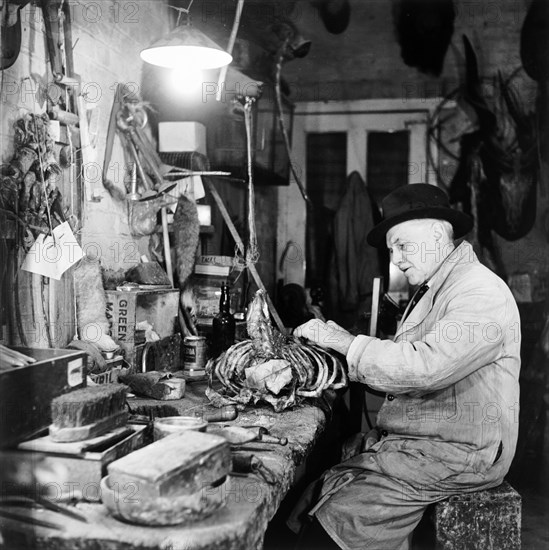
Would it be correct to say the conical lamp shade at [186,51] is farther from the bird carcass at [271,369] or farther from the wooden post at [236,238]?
the bird carcass at [271,369]

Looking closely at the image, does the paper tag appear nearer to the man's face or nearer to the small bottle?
the man's face

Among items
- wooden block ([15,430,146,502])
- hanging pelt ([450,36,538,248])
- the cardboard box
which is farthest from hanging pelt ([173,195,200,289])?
hanging pelt ([450,36,538,248])

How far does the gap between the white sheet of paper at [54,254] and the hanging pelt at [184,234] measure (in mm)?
1344

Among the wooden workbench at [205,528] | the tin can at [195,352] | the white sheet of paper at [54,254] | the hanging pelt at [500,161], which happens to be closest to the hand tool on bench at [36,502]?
the wooden workbench at [205,528]

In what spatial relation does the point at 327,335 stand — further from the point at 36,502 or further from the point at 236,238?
the point at 236,238

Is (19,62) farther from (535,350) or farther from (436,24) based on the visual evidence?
(436,24)

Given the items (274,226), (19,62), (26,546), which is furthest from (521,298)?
(26,546)

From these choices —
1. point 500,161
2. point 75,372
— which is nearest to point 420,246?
point 75,372

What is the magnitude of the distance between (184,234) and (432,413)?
82.6 inches

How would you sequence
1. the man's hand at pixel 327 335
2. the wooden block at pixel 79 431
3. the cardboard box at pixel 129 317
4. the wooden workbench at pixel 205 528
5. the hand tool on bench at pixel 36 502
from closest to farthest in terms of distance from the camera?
the wooden workbench at pixel 205 528, the hand tool on bench at pixel 36 502, the wooden block at pixel 79 431, the man's hand at pixel 327 335, the cardboard box at pixel 129 317

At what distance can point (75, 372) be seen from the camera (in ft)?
7.21

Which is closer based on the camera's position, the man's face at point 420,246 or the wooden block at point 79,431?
the wooden block at point 79,431

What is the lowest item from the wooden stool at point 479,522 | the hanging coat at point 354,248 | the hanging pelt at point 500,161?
the wooden stool at point 479,522

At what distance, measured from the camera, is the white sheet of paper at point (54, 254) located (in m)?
2.84
